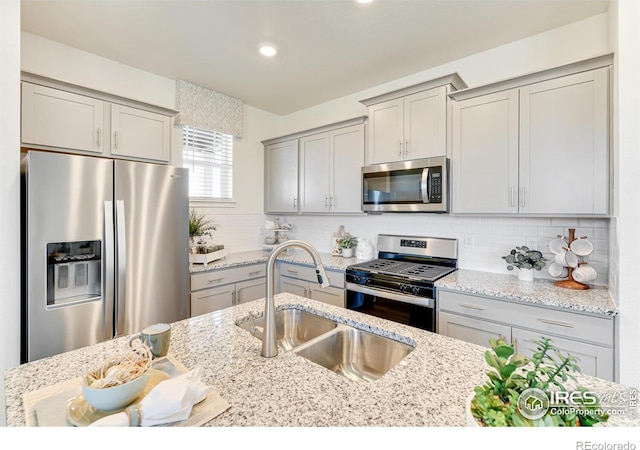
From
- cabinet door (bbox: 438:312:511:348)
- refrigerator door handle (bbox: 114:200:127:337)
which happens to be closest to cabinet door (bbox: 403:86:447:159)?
cabinet door (bbox: 438:312:511:348)

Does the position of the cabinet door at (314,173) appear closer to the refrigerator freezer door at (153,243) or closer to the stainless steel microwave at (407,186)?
the stainless steel microwave at (407,186)

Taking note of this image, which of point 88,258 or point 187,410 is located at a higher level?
point 88,258

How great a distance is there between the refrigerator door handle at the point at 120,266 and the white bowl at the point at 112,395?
147cm

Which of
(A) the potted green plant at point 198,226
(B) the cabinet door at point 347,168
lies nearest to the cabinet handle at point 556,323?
(B) the cabinet door at point 347,168

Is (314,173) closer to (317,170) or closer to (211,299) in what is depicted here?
(317,170)

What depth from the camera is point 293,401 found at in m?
0.80

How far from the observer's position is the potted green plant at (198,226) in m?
2.97

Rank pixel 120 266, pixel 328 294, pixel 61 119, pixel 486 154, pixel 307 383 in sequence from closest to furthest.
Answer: pixel 307 383
pixel 120 266
pixel 61 119
pixel 486 154
pixel 328 294

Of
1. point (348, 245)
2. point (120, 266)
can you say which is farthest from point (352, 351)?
point (348, 245)

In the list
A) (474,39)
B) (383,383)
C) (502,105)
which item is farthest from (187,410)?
(474,39)

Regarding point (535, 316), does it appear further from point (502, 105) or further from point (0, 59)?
point (0, 59)

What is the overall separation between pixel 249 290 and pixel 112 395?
7.95 feet

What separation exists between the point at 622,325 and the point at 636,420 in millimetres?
1085

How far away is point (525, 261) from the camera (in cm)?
216
